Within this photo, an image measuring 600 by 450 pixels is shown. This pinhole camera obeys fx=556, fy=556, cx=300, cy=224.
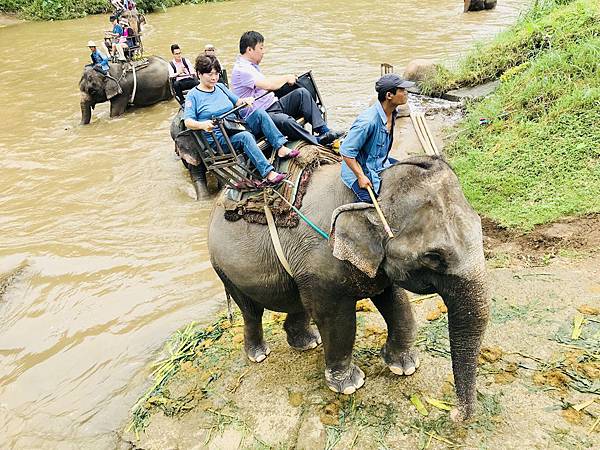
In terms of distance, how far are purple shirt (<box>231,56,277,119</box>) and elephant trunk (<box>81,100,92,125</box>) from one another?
23.0ft

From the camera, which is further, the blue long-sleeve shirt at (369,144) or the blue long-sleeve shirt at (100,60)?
the blue long-sleeve shirt at (100,60)

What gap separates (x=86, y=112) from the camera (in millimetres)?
10180

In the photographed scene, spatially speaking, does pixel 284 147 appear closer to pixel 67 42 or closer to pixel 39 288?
pixel 39 288

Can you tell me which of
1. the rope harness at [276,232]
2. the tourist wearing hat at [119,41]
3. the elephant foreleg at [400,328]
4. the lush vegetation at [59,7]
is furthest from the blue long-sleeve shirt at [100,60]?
the lush vegetation at [59,7]

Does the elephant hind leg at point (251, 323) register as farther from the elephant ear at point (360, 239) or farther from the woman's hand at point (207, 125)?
the elephant ear at point (360, 239)

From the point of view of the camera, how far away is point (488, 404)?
300 cm

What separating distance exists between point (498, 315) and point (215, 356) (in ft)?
6.47

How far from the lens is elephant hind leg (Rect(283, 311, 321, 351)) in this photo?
12.3ft

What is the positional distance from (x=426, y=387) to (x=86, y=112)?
8867 millimetres

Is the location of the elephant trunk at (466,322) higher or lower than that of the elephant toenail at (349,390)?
higher

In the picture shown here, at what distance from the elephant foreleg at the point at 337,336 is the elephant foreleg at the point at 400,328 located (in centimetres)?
25

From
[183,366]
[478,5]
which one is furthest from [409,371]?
[478,5]

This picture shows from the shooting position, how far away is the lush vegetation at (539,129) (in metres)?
4.99

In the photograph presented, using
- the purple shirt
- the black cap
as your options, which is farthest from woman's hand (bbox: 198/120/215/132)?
the black cap
